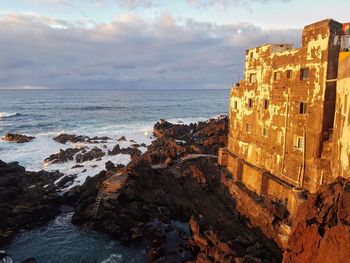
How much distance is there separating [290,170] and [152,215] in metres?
10.5

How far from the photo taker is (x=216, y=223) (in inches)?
915

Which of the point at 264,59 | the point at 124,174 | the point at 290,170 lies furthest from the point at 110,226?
the point at 264,59

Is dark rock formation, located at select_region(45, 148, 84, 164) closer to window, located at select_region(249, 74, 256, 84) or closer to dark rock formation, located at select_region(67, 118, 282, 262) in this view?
dark rock formation, located at select_region(67, 118, 282, 262)

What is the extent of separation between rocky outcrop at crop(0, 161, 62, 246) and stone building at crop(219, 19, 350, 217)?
16.2 m

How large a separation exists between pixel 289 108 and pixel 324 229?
551 inches

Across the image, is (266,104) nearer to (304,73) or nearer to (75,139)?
(304,73)

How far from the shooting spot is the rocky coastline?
18.8m

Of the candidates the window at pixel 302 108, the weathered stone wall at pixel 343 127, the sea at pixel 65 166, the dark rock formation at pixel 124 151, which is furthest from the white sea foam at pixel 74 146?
the weathered stone wall at pixel 343 127

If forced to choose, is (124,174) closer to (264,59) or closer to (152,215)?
(152,215)

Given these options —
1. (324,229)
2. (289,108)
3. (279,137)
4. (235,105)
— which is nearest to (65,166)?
(235,105)

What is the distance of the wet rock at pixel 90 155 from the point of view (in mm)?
41256

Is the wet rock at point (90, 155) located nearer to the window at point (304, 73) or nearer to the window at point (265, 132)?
the window at point (265, 132)

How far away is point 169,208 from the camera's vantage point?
25188 millimetres

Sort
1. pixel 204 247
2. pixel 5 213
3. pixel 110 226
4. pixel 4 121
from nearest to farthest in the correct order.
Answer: pixel 204 247, pixel 110 226, pixel 5 213, pixel 4 121
